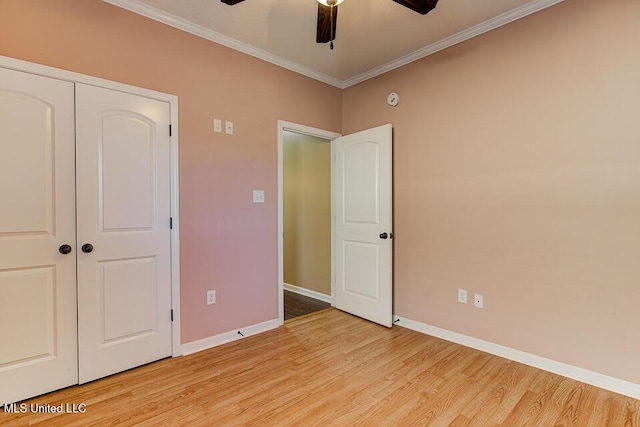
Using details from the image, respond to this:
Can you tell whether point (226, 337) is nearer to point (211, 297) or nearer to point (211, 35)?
point (211, 297)

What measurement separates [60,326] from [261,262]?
4.98 ft

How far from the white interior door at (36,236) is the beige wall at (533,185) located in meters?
2.72

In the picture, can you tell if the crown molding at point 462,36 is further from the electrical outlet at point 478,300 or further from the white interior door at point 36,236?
the white interior door at point 36,236

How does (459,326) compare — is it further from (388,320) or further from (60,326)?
(60,326)

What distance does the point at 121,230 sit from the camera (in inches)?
89.6

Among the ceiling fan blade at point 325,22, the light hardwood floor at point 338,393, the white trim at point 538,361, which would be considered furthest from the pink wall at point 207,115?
the white trim at point 538,361

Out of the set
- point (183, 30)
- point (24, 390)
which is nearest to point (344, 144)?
point (183, 30)

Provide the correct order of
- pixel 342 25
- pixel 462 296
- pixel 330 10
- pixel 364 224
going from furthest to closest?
pixel 364 224 < pixel 462 296 < pixel 342 25 < pixel 330 10

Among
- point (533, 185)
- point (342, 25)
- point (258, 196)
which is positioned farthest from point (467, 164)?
point (258, 196)

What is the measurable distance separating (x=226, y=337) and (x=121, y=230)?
1.26 metres

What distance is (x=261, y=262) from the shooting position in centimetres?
306

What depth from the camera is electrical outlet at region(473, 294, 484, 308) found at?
8.77 feet

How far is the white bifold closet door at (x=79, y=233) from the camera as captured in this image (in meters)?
1.92

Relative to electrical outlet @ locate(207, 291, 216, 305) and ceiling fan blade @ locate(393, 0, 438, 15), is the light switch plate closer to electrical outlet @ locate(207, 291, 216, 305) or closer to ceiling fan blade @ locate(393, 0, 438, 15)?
electrical outlet @ locate(207, 291, 216, 305)
